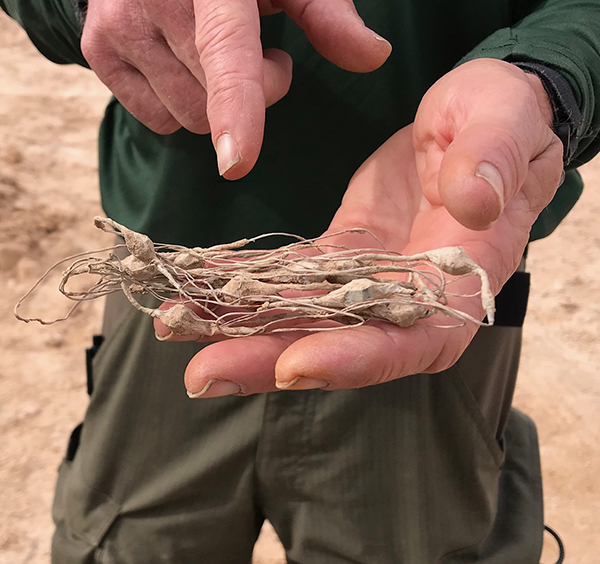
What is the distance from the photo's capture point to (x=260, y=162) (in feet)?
2.92

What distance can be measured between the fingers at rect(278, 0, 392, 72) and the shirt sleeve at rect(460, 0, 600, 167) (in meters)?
0.17

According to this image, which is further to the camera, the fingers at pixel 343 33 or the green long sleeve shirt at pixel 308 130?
the green long sleeve shirt at pixel 308 130

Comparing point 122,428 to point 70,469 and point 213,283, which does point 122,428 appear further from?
point 213,283

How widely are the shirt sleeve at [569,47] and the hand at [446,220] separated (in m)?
0.05

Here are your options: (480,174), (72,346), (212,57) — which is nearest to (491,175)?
(480,174)

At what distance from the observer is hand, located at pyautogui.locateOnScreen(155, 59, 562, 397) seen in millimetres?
542

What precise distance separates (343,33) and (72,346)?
1.73 meters

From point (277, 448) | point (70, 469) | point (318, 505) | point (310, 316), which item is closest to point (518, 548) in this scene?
point (318, 505)

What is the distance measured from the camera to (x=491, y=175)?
0.53m

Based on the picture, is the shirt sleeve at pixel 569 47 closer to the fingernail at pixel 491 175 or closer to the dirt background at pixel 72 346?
the fingernail at pixel 491 175

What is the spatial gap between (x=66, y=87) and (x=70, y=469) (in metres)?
3.01

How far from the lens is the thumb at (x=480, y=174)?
1.72ft

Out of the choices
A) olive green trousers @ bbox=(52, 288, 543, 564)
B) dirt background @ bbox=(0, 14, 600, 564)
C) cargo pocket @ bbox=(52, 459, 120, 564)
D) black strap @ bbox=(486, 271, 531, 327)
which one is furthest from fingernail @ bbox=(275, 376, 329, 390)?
dirt background @ bbox=(0, 14, 600, 564)

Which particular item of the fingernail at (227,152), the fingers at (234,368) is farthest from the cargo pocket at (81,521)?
the fingernail at (227,152)
